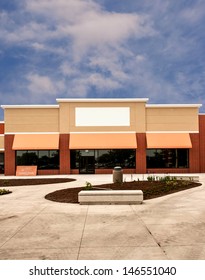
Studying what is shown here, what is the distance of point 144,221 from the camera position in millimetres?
9531

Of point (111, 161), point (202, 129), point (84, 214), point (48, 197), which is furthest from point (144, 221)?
point (202, 129)

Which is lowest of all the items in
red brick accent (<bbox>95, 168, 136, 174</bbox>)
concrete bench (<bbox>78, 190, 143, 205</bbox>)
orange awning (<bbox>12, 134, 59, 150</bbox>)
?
red brick accent (<bbox>95, 168, 136, 174</bbox>)

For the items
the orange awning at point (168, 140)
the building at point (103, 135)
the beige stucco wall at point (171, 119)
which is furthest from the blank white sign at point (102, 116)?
the orange awning at point (168, 140)

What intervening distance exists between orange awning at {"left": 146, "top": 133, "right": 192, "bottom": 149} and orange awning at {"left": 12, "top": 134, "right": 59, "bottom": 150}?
11423mm

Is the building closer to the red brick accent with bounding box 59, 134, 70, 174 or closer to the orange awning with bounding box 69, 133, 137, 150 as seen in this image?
the red brick accent with bounding box 59, 134, 70, 174

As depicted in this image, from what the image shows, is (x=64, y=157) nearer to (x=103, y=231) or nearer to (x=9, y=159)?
(x=9, y=159)

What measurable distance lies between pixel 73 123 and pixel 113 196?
75.8 ft

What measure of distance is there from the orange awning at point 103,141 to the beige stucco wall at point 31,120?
124 inches

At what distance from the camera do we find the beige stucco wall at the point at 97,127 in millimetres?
34938

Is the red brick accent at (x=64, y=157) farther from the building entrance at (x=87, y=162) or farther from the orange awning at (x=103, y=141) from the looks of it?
the building entrance at (x=87, y=162)

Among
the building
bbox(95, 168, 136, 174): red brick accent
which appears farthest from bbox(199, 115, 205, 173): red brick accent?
bbox(95, 168, 136, 174): red brick accent

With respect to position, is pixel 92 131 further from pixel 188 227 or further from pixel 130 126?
pixel 188 227

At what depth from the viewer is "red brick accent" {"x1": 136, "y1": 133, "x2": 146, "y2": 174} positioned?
3475 centimetres

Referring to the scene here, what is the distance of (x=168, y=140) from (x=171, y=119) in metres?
2.94
